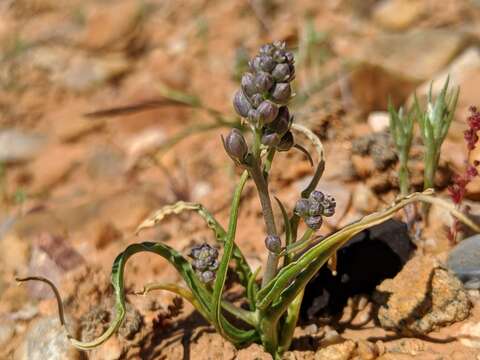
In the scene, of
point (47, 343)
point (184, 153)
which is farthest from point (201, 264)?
point (184, 153)

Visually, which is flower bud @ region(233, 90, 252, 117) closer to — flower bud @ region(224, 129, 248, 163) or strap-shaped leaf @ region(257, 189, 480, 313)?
flower bud @ region(224, 129, 248, 163)

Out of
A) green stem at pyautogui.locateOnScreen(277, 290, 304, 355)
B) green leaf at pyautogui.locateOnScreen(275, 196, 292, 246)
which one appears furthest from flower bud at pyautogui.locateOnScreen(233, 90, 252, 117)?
green stem at pyautogui.locateOnScreen(277, 290, 304, 355)

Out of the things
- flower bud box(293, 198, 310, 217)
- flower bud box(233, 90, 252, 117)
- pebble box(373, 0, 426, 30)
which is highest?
pebble box(373, 0, 426, 30)

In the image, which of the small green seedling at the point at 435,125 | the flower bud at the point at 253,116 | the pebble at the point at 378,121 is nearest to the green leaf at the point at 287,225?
the flower bud at the point at 253,116

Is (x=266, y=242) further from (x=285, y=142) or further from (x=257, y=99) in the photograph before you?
(x=257, y=99)

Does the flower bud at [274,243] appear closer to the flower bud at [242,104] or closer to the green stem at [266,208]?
the green stem at [266,208]
